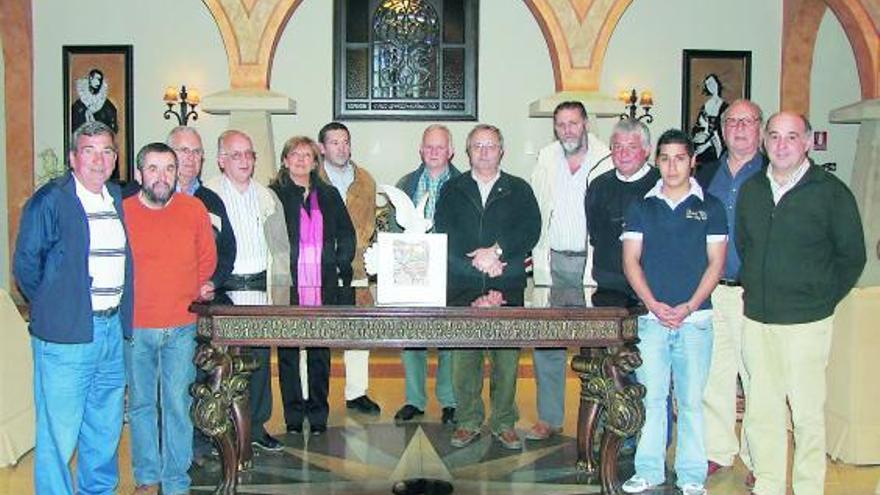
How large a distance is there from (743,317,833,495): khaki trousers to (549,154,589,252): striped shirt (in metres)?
1.20

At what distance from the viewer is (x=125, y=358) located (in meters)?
3.92

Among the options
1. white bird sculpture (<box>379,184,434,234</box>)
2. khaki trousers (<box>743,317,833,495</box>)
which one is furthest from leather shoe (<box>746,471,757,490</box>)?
white bird sculpture (<box>379,184,434,234</box>)

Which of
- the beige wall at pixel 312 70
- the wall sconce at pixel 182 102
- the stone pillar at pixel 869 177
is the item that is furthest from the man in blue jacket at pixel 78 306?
the stone pillar at pixel 869 177

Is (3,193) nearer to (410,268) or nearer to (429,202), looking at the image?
(429,202)

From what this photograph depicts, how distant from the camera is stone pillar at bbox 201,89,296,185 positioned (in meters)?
8.88

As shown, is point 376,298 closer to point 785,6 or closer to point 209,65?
point 209,65

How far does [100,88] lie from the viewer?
33.2 ft

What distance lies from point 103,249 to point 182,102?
634 centimetres

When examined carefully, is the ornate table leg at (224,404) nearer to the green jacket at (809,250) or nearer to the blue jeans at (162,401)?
the blue jeans at (162,401)

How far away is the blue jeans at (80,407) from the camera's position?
3.54 m

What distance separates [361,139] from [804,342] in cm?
688

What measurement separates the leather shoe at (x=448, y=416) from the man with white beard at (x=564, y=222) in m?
0.47

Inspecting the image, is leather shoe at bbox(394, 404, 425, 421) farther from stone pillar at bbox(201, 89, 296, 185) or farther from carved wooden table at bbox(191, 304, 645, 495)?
stone pillar at bbox(201, 89, 296, 185)

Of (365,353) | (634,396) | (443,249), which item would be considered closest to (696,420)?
(634,396)
